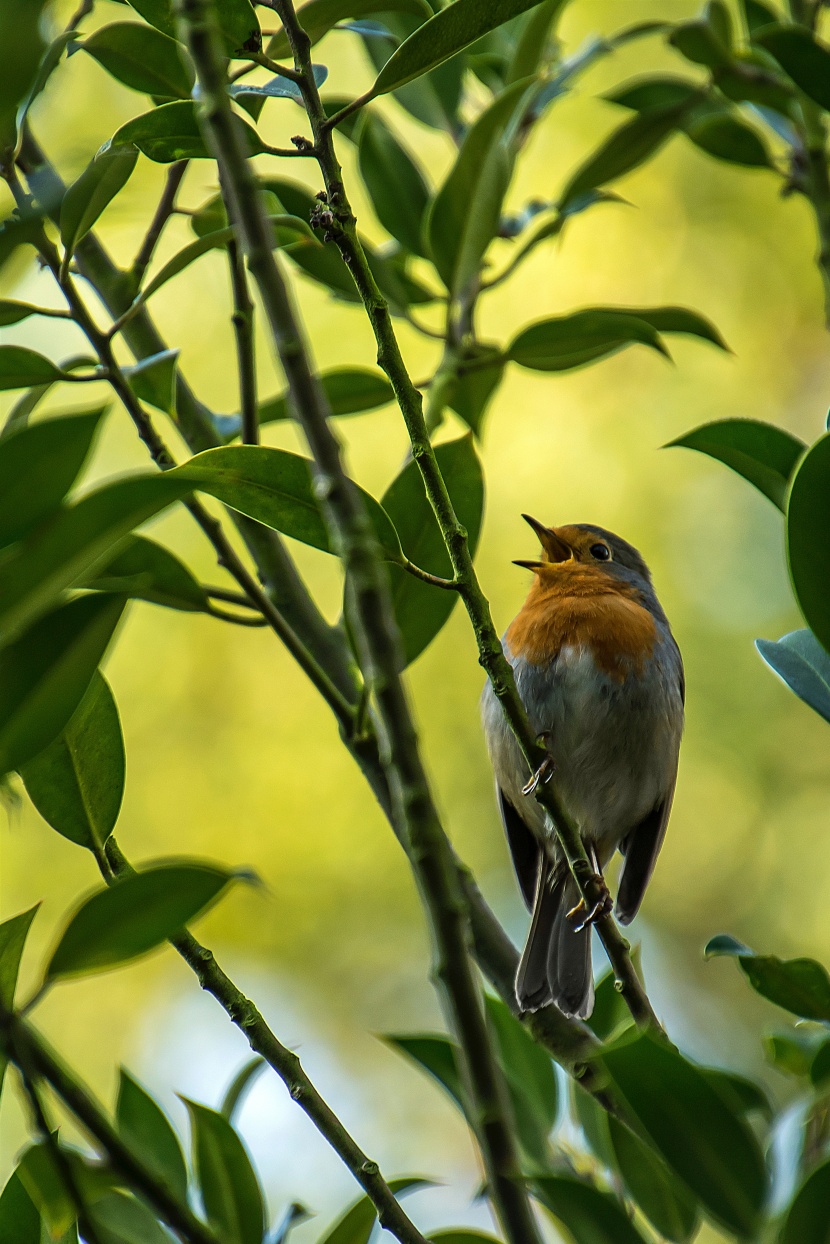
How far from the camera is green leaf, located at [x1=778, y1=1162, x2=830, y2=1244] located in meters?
1.01

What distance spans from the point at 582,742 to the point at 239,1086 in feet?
4.74

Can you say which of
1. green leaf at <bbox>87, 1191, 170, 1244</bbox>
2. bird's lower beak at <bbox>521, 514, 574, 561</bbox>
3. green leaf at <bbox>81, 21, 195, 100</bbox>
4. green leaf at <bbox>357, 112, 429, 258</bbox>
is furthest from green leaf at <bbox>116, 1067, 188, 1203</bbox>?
bird's lower beak at <bbox>521, 514, 574, 561</bbox>

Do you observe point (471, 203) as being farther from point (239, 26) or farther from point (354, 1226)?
point (354, 1226)

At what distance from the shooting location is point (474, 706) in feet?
20.9

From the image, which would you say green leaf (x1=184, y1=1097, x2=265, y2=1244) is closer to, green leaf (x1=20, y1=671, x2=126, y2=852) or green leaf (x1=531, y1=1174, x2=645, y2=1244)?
green leaf (x1=20, y1=671, x2=126, y2=852)

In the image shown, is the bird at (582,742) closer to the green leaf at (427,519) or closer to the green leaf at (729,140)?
the green leaf at (729,140)

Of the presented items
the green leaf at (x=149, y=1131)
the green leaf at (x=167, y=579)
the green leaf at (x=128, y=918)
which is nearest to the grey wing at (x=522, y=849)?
the green leaf at (x=167, y=579)

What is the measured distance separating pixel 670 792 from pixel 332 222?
229 centimetres

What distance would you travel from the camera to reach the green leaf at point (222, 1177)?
151 cm

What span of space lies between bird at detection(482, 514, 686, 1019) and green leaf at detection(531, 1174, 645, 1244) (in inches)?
67.1

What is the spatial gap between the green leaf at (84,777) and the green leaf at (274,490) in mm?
256

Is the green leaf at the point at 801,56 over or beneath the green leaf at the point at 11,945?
over

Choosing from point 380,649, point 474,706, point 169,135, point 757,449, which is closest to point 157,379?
point 169,135

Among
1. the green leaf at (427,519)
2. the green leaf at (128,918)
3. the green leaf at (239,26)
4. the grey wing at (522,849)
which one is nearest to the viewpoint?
the green leaf at (128,918)
